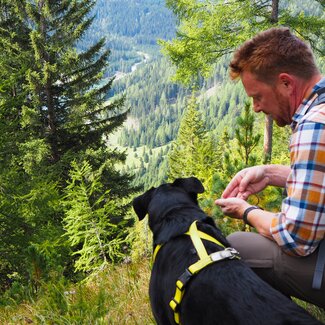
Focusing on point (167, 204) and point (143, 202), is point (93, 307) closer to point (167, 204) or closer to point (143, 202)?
point (143, 202)

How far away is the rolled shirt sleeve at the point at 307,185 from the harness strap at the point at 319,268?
8 centimetres

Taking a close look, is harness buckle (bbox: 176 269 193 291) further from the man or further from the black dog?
the man

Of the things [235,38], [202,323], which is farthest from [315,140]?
[235,38]

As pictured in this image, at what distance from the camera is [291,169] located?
223 cm

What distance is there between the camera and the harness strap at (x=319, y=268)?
2293 millimetres

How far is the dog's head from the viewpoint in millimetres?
2922

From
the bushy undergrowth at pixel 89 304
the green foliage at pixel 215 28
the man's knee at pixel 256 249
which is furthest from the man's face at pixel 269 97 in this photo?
the green foliage at pixel 215 28

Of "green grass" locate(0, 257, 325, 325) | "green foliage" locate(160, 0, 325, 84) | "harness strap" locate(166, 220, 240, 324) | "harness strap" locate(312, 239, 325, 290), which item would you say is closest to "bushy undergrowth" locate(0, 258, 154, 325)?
"green grass" locate(0, 257, 325, 325)

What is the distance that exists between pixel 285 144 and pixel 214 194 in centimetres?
3568

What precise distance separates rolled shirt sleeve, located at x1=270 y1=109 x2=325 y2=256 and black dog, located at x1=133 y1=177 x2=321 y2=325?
1.25ft

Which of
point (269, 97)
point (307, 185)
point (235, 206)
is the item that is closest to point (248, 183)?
point (235, 206)

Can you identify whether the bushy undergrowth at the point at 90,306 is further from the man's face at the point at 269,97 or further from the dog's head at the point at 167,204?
the man's face at the point at 269,97

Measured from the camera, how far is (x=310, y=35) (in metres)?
12.6

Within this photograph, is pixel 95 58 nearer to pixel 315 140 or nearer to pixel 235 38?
pixel 235 38
